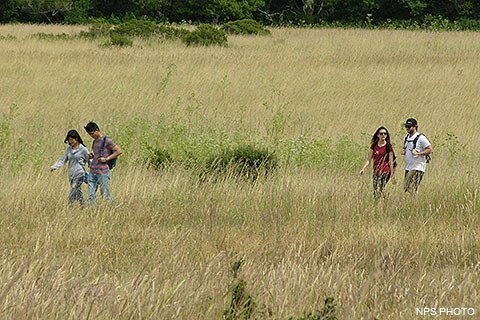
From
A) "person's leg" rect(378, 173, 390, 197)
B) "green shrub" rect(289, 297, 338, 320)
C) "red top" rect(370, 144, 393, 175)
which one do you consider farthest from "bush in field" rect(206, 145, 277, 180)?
"green shrub" rect(289, 297, 338, 320)

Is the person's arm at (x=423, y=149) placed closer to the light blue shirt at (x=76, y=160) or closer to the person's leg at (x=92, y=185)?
the person's leg at (x=92, y=185)

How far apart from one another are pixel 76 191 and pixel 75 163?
0.35 m

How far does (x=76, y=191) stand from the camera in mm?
9562

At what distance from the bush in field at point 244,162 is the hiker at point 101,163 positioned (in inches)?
66.0

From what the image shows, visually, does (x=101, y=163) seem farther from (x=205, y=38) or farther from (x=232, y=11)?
(x=232, y=11)

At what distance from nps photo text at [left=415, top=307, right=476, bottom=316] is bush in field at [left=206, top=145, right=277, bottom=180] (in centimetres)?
557

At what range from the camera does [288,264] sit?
6684 mm

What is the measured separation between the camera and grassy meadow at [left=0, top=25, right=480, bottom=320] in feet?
18.3

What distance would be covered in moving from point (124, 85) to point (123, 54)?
5588 mm

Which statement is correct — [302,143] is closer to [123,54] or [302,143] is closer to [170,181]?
[170,181]

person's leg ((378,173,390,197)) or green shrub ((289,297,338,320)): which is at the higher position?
green shrub ((289,297,338,320))

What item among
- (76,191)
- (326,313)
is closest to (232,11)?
(76,191)

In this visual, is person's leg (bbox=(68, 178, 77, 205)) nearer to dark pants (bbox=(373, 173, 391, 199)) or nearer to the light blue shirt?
the light blue shirt

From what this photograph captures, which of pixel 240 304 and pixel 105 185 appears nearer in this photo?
pixel 240 304
